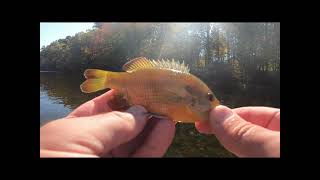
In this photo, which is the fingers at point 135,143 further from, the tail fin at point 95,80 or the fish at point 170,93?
the tail fin at point 95,80

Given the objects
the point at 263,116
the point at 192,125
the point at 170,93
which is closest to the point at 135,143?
the point at 170,93

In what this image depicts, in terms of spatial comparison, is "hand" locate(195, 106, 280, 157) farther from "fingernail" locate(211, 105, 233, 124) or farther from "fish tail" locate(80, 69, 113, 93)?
"fish tail" locate(80, 69, 113, 93)

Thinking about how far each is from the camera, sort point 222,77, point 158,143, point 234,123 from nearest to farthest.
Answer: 1. point 234,123
2. point 158,143
3. point 222,77

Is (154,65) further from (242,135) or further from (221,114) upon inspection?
(242,135)

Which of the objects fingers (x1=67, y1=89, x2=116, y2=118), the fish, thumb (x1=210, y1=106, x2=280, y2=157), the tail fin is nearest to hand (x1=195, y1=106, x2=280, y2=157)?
thumb (x1=210, y1=106, x2=280, y2=157)

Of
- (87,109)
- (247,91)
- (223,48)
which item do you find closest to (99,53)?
(223,48)

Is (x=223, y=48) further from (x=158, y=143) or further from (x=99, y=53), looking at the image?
(x=158, y=143)
